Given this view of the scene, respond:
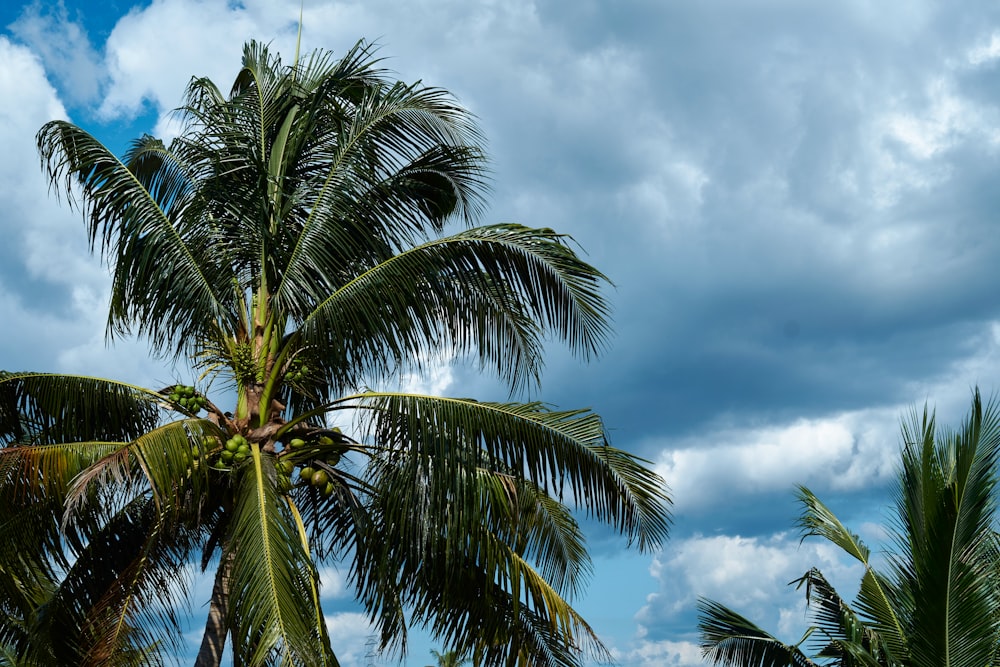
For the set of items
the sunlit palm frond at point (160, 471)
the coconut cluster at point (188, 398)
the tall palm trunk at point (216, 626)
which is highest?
the coconut cluster at point (188, 398)

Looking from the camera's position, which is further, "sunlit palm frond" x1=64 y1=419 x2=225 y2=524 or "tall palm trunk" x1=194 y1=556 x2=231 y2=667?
"tall palm trunk" x1=194 y1=556 x2=231 y2=667

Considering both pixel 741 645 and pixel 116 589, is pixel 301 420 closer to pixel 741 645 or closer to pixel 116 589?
pixel 116 589

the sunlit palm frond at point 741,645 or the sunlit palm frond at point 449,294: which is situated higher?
the sunlit palm frond at point 449,294

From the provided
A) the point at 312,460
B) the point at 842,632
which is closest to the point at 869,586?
the point at 842,632

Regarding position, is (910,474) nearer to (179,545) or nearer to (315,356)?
(315,356)

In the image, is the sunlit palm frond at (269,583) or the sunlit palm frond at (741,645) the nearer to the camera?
the sunlit palm frond at (269,583)

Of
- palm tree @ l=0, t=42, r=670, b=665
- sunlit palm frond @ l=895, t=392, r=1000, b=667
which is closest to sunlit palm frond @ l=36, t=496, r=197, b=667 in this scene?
palm tree @ l=0, t=42, r=670, b=665

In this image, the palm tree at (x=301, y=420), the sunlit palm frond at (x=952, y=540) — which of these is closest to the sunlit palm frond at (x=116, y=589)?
the palm tree at (x=301, y=420)

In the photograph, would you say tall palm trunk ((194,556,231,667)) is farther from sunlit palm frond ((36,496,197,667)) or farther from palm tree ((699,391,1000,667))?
palm tree ((699,391,1000,667))

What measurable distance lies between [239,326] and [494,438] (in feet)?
9.92

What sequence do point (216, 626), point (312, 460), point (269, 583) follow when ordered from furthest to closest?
point (312, 460) → point (216, 626) → point (269, 583)

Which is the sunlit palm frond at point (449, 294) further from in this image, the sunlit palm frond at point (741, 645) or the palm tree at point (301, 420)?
the sunlit palm frond at point (741, 645)

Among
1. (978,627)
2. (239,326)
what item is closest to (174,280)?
(239,326)

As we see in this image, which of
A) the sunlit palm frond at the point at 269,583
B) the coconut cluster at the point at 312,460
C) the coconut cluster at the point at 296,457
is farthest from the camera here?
the coconut cluster at the point at 312,460
